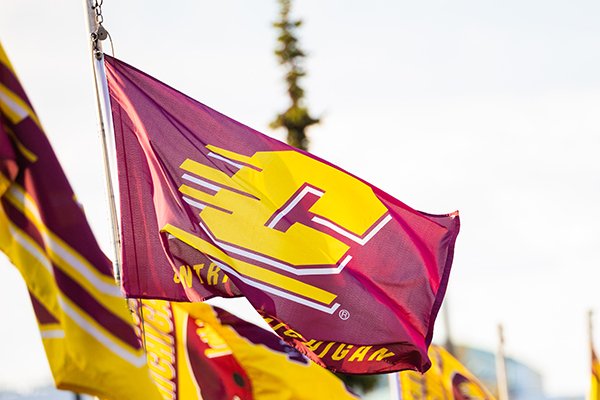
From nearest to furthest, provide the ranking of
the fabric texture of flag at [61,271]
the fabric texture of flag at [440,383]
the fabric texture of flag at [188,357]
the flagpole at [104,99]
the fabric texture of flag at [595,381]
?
1. the fabric texture of flag at [61,271]
2. the flagpole at [104,99]
3. the fabric texture of flag at [188,357]
4. the fabric texture of flag at [595,381]
5. the fabric texture of flag at [440,383]

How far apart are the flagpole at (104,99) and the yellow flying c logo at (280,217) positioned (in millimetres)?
399

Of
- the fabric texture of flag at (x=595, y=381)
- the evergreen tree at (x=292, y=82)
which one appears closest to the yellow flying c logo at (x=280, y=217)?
the fabric texture of flag at (x=595, y=381)

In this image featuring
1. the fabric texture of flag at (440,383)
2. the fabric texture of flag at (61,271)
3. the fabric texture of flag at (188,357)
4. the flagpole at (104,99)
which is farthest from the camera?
the fabric texture of flag at (440,383)

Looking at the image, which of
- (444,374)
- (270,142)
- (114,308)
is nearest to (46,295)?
(114,308)

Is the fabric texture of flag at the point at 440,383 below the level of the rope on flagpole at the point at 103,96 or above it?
below

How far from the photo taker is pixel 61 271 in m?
8.11

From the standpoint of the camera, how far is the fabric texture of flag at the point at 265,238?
11.4 metres

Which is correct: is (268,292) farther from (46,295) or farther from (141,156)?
(46,295)

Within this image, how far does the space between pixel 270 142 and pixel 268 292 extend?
1.30 m

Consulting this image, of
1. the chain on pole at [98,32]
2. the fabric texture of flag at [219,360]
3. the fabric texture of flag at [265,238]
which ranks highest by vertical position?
the chain on pole at [98,32]

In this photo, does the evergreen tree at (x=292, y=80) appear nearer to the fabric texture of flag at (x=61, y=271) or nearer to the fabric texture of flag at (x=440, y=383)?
the fabric texture of flag at (x=440, y=383)

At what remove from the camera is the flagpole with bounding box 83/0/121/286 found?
36.2 feet

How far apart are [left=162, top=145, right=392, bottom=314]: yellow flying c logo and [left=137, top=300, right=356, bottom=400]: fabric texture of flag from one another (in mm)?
3483

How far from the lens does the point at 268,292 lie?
1135 cm
